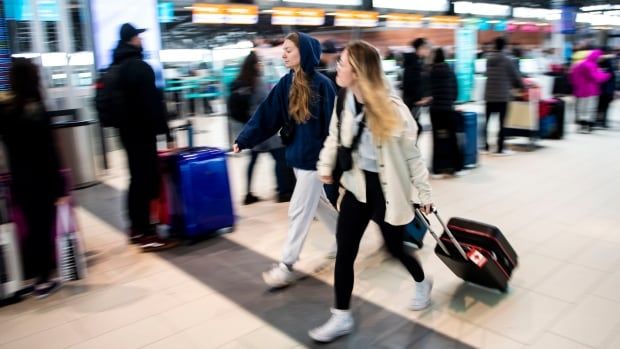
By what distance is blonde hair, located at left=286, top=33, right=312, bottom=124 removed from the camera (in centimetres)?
293

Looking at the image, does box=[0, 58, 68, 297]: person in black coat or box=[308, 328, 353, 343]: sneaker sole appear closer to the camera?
box=[308, 328, 353, 343]: sneaker sole

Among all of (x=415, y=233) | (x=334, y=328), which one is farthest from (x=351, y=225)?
(x=415, y=233)

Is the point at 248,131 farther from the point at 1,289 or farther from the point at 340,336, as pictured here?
the point at 1,289

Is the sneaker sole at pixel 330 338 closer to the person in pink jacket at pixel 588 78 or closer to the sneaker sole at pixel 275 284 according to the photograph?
the sneaker sole at pixel 275 284

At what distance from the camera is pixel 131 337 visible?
8.71 feet

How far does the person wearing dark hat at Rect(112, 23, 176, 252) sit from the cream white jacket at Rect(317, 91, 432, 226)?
1692 millimetres

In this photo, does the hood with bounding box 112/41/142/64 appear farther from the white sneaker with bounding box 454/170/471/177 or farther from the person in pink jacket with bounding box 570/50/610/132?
the person in pink jacket with bounding box 570/50/610/132

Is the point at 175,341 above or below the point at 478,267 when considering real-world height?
Answer: below

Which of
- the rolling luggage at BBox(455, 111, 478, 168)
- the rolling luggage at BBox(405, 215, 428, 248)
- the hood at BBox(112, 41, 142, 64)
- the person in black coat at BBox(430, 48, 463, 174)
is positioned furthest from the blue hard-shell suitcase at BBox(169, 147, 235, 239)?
the rolling luggage at BBox(455, 111, 478, 168)

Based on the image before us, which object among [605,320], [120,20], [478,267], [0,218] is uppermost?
[120,20]

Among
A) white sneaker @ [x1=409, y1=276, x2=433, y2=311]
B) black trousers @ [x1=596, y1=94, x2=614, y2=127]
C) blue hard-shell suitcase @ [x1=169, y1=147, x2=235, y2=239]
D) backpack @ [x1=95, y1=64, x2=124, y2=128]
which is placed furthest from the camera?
black trousers @ [x1=596, y1=94, x2=614, y2=127]

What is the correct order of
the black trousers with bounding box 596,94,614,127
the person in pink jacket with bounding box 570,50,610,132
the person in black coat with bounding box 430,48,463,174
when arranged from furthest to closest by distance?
1. the black trousers with bounding box 596,94,614,127
2. the person in pink jacket with bounding box 570,50,610,132
3. the person in black coat with bounding box 430,48,463,174

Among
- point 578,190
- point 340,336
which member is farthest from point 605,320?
point 578,190

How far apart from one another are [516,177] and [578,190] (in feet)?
2.27
